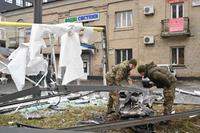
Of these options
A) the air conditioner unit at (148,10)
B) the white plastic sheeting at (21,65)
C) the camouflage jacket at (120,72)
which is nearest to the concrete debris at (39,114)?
the white plastic sheeting at (21,65)

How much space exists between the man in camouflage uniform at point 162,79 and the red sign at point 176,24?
21517mm

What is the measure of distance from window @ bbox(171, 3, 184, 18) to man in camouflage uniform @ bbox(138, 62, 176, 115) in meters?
22.4

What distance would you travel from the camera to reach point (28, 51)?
9.55 metres

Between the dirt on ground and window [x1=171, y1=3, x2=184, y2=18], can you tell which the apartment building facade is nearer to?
window [x1=171, y1=3, x2=184, y2=18]

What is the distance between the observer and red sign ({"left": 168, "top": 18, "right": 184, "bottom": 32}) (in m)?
28.7

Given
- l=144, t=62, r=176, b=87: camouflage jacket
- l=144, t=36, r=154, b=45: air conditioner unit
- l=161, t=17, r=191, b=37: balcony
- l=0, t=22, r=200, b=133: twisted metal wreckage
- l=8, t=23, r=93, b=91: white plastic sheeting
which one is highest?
l=161, t=17, r=191, b=37: balcony

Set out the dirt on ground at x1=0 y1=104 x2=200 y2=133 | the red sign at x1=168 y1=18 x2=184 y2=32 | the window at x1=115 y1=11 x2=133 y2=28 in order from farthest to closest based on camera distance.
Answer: the window at x1=115 y1=11 x2=133 y2=28 → the red sign at x1=168 y1=18 x2=184 y2=32 → the dirt on ground at x1=0 y1=104 x2=200 y2=133

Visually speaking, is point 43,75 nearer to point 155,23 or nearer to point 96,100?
point 96,100

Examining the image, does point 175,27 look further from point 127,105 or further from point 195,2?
point 127,105

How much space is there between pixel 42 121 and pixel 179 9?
909 inches

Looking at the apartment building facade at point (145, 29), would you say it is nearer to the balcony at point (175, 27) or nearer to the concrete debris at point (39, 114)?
the balcony at point (175, 27)

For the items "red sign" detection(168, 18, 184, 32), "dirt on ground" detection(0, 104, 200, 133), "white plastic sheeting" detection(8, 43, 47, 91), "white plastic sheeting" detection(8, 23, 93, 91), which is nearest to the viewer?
"dirt on ground" detection(0, 104, 200, 133)

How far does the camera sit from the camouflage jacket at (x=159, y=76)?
24.5 ft

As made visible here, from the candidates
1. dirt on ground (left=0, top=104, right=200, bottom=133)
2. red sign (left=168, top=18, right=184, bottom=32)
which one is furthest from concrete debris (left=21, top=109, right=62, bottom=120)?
red sign (left=168, top=18, right=184, bottom=32)
